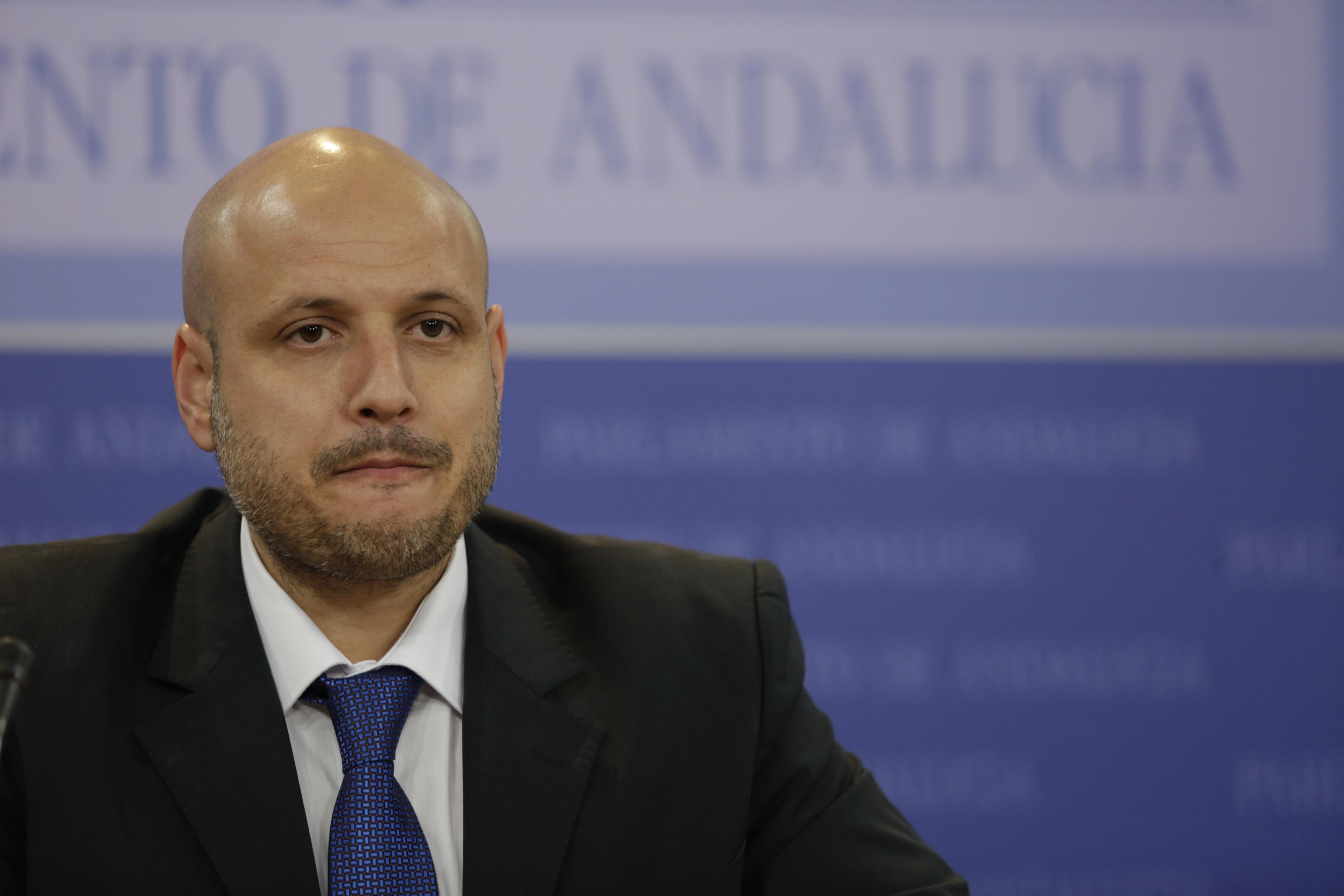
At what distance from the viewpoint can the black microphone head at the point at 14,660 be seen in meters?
0.95

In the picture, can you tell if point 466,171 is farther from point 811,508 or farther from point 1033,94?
point 1033,94

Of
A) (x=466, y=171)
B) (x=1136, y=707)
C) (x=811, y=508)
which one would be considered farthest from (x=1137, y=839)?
(x=466, y=171)

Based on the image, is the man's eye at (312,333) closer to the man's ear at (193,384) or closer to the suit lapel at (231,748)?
the man's ear at (193,384)

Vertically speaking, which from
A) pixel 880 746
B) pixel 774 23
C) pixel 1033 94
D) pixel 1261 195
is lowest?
pixel 880 746

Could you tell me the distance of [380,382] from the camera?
54.9 inches

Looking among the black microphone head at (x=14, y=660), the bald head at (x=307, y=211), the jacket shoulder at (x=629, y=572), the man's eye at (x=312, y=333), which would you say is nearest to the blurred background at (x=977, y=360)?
the jacket shoulder at (x=629, y=572)

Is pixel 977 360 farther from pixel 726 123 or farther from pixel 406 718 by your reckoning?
pixel 406 718

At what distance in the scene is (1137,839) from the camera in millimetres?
2684

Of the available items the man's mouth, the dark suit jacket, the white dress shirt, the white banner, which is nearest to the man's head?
the man's mouth

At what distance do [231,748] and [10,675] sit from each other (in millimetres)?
513

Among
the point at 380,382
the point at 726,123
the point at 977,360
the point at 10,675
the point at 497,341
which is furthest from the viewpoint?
the point at 977,360

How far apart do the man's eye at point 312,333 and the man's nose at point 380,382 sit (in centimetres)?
5

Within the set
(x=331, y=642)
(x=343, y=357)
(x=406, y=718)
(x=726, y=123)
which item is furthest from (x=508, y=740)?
(x=726, y=123)

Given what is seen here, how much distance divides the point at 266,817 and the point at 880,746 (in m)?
1.61
